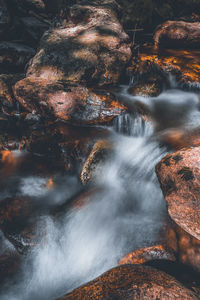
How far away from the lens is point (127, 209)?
3672mm

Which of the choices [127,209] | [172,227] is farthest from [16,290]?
[172,227]

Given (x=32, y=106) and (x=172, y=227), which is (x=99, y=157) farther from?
(x=32, y=106)

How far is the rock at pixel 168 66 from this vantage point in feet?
18.2

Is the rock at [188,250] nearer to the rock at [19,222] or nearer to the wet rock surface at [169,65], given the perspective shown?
the rock at [19,222]

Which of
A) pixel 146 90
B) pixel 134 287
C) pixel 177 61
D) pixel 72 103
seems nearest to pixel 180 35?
pixel 177 61

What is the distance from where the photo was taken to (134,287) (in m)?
1.84

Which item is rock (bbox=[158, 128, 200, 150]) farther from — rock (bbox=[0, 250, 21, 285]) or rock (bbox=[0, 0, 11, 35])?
rock (bbox=[0, 0, 11, 35])

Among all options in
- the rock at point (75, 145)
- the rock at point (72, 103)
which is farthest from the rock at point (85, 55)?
the rock at point (75, 145)

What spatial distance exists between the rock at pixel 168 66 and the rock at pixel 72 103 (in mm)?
2231

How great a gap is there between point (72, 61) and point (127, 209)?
16.2 ft

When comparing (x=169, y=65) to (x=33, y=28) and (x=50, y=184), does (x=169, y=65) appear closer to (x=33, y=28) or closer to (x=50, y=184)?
(x=50, y=184)

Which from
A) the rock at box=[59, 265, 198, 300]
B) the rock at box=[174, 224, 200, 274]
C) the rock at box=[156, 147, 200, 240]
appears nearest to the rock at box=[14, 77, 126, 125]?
the rock at box=[156, 147, 200, 240]

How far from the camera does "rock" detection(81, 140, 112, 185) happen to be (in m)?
3.89

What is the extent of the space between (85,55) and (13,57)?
399 centimetres
